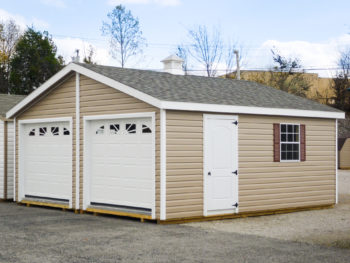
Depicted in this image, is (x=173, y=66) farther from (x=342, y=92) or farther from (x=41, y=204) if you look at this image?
(x=342, y=92)

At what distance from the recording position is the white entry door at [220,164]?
11.9 metres

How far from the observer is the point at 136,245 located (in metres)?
8.85

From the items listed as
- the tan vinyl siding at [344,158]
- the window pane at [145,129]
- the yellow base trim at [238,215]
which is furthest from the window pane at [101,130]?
the tan vinyl siding at [344,158]

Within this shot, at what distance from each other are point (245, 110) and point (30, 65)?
29.4 m

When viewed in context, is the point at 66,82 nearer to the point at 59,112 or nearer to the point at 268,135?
the point at 59,112

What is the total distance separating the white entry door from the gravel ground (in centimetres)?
42

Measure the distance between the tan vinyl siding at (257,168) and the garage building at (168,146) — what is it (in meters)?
0.02

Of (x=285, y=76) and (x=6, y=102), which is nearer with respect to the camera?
(x=6, y=102)

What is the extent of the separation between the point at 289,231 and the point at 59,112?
6.54 meters

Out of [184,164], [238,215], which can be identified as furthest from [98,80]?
[238,215]

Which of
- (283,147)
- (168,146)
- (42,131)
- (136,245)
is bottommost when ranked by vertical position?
(136,245)

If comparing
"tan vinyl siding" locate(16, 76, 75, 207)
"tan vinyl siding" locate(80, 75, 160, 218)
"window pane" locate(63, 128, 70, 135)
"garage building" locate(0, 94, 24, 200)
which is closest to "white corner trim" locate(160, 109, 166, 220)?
"tan vinyl siding" locate(80, 75, 160, 218)

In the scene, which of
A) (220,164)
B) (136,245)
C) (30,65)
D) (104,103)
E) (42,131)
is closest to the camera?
(136,245)

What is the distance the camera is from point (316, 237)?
9742mm
